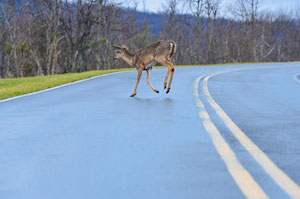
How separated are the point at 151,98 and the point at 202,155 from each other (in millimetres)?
7731

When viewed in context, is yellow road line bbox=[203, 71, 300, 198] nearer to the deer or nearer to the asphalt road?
the asphalt road

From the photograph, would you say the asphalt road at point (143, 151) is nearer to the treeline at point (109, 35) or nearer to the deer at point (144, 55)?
the deer at point (144, 55)

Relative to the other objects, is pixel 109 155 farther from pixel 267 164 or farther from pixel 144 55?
pixel 144 55

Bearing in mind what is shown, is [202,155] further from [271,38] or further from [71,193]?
[271,38]

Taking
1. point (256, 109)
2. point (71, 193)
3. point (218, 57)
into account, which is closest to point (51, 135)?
point (71, 193)

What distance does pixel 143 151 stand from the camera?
22.7 ft

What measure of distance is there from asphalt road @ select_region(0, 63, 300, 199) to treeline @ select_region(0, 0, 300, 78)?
105 ft

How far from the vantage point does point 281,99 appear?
14.8 metres

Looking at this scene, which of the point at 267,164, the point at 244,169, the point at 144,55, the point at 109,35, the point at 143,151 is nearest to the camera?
the point at 244,169

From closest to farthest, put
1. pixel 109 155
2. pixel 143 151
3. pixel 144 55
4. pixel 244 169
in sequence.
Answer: pixel 244 169 → pixel 109 155 → pixel 143 151 → pixel 144 55

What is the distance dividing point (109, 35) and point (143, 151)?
227ft

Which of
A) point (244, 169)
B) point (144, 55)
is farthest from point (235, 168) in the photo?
point (144, 55)

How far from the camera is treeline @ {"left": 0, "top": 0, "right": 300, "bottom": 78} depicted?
54188 mm

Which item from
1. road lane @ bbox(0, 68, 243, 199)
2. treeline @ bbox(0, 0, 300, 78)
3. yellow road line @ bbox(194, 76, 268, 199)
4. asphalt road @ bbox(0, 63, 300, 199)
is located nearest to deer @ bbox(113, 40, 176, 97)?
asphalt road @ bbox(0, 63, 300, 199)
